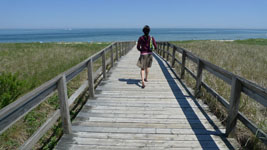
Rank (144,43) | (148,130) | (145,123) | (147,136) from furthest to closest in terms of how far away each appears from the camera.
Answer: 1. (144,43)
2. (145,123)
3. (148,130)
4. (147,136)

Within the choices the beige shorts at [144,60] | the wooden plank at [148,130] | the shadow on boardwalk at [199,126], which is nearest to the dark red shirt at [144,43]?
the beige shorts at [144,60]

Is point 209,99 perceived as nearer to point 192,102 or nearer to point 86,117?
point 192,102

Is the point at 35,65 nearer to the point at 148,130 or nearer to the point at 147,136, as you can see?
the point at 148,130

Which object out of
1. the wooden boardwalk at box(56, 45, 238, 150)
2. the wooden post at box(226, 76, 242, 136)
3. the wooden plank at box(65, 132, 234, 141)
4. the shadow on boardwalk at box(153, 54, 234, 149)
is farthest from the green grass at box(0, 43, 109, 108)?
the wooden post at box(226, 76, 242, 136)

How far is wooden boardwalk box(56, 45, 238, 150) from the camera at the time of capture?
329 centimetres

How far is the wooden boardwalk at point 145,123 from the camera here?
129 inches

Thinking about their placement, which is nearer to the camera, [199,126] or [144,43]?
[199,126]

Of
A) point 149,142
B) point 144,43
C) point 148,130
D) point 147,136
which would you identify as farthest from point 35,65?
point 149,142

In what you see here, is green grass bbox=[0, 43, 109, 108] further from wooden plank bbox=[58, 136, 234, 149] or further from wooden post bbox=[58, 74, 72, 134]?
wooden plank bbox=[58, 136, 234, 149]

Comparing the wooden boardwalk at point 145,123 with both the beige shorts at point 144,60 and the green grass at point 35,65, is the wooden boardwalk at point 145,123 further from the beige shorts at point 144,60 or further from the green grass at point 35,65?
the green grass at point 35,65

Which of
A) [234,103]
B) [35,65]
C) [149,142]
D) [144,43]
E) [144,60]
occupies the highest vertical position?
[144,43]

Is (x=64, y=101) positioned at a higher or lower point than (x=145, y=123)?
higher

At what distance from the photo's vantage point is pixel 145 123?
401 centimetres

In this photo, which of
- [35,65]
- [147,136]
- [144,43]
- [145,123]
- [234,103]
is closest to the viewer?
[234,103]
